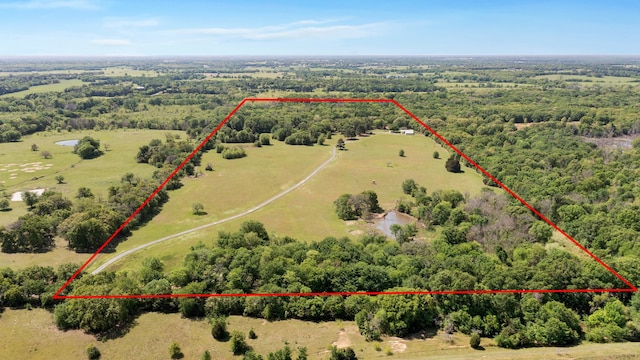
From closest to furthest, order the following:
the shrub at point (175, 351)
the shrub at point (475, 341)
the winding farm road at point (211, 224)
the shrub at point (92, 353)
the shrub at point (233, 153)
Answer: the shrub at point (92, 353) < the shrub at point (175, 351) < the shrub at point (475, 341) < the winding farm road at point (211, 224) < the shrub at point (233, 153)

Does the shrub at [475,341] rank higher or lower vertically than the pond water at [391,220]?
higher

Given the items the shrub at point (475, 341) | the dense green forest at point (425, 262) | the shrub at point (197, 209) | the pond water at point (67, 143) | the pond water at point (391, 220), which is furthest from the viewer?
the pond water at point (67, 143)

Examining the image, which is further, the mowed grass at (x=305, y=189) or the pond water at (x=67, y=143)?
the pond water at (x=67, y=143)

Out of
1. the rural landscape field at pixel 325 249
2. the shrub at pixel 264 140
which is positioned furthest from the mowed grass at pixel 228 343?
the shrub at pixel 264 140

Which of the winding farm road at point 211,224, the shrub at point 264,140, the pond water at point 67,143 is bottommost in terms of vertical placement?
the winding farm road at point 211,224

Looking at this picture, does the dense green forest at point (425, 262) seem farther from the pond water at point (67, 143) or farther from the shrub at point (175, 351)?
the pond water at point (67, 143)

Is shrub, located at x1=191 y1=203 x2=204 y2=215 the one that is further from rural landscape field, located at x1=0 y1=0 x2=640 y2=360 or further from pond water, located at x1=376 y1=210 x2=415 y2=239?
pond water, located at x1=376 y1=210 x2=415 y2=239

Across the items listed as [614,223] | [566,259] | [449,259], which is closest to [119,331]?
[449,259]
